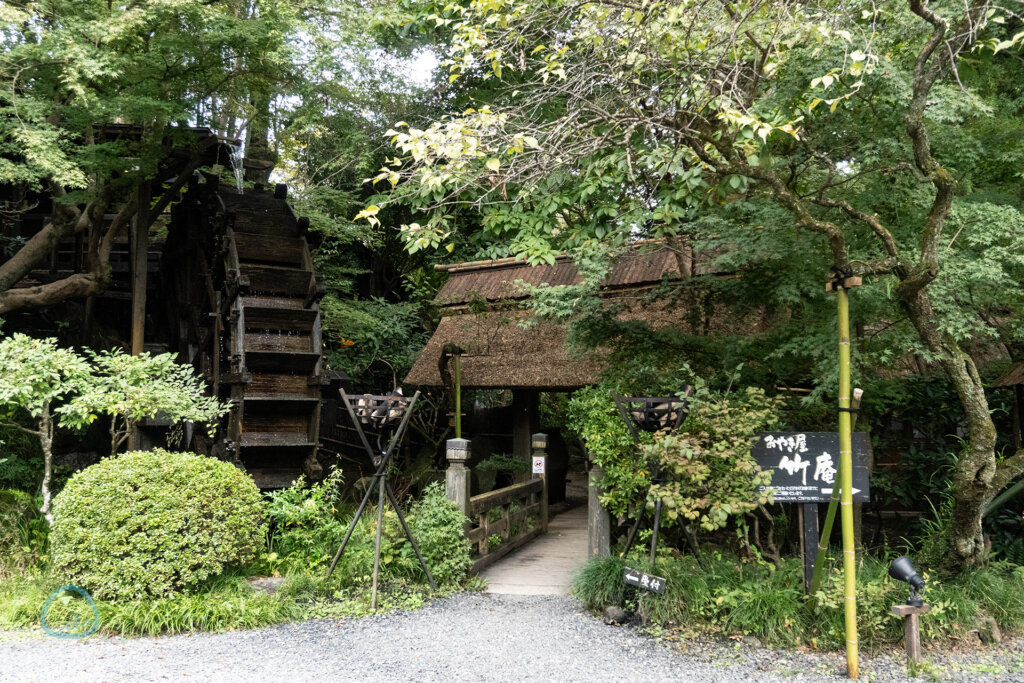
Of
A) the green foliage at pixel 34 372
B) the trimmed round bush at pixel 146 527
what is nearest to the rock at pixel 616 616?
the trimmed round bush at pixel 146 527

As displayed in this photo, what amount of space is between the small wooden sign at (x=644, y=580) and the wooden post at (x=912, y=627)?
52.5 inches

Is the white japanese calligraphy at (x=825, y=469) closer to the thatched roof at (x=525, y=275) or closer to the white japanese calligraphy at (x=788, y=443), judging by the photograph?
the white japanese calligraphy at (x=788, y=443)

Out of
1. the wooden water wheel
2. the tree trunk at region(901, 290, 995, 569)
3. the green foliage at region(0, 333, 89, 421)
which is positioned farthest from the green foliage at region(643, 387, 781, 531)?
the green foliage at region(0, 333, 89, 421)

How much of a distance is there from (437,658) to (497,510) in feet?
9.38

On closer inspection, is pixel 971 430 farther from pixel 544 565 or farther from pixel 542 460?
pixel 542 460

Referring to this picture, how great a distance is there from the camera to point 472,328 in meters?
10.1

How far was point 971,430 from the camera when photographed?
190 inches

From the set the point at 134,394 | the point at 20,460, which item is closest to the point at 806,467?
the point at 134,394

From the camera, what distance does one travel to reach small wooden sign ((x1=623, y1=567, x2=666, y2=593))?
470cm

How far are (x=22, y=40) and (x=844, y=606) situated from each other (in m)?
8.87

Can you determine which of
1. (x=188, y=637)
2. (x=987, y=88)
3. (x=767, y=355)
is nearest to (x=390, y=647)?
(x=188, y=637)

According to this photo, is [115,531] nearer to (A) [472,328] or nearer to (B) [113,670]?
(B) [113,670]

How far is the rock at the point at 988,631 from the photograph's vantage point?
4594 millimetres

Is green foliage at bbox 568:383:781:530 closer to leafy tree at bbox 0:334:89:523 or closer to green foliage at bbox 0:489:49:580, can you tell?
leafy tree at bbox 0:334:89:523
